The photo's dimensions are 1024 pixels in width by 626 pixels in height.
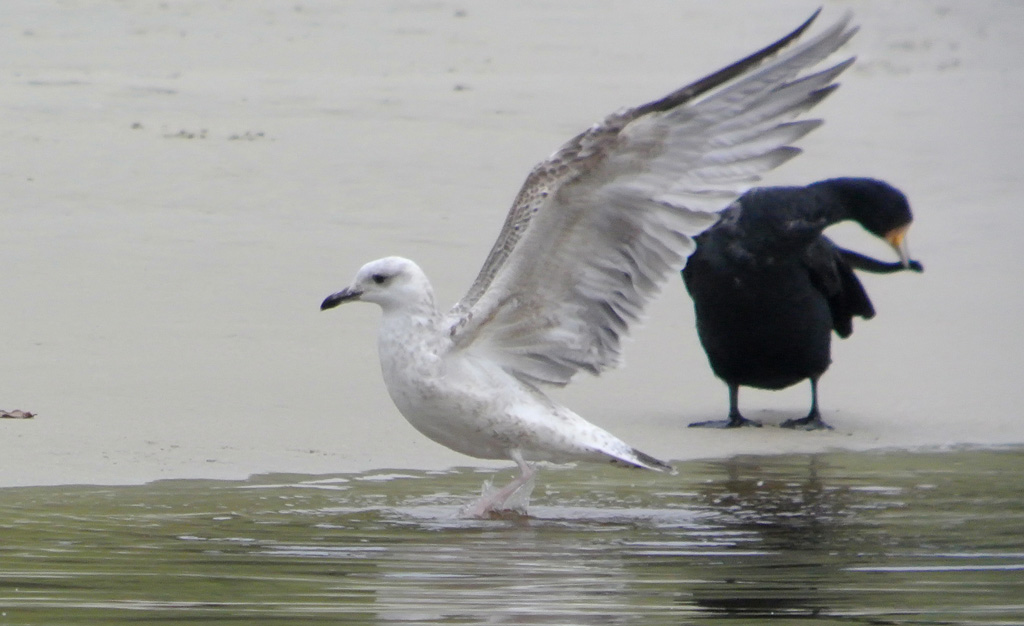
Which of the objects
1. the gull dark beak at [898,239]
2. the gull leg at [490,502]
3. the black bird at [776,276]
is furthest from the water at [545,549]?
the gull dark beak at [898,239]

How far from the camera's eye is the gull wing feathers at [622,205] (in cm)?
605

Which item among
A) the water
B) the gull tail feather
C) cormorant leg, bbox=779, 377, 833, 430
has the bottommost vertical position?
the water

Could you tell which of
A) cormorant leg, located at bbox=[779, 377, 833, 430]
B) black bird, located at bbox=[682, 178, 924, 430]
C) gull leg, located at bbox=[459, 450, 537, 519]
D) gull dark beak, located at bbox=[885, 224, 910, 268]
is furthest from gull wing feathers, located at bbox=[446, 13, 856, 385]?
gull dark beak, located at bbox=[885, 224, 910, 268]

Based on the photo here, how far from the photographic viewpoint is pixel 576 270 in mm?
→ 6496

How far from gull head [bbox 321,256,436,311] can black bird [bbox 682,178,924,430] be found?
194 cm

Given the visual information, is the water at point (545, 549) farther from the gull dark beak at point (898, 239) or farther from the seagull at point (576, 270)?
the gull dark beak at point (898, 239)

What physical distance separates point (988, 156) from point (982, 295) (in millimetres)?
4522

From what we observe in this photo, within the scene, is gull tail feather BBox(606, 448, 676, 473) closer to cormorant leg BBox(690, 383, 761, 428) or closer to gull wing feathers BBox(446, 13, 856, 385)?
gull wing feathers BBox(446, 13, 856, 385)

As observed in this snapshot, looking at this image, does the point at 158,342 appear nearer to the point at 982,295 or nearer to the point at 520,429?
the point at 520,429

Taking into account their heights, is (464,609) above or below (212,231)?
below

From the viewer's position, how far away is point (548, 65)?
1916 cm

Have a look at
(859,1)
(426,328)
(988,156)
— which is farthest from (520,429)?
(859,1)

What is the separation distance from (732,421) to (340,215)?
14.6ft

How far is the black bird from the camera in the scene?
8062 millimetres
